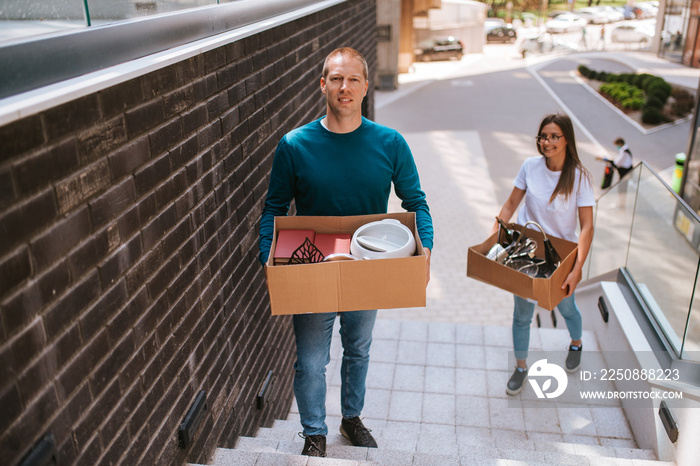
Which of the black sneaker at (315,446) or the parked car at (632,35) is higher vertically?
the black sneaker at (315,446)

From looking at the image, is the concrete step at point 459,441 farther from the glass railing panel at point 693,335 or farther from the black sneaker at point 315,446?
the glass railing panel at point 693,335

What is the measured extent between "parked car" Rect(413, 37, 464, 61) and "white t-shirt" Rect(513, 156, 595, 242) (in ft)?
102

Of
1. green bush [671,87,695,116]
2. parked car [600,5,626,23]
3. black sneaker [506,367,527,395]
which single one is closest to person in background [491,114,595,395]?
black sneaker [506,367,527,395]

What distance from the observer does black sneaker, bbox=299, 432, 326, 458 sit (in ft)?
10.3

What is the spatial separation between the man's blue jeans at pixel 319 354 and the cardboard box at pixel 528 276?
1.05 m

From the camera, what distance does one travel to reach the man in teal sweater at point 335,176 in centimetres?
282

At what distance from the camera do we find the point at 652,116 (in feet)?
63.7

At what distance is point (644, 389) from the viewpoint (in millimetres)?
4121

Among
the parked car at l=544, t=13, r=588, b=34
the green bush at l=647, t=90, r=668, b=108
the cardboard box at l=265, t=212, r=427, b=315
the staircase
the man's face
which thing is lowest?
the green bush at l=647, t=90, r=668, b=108

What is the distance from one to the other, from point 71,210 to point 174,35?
109 centimetres

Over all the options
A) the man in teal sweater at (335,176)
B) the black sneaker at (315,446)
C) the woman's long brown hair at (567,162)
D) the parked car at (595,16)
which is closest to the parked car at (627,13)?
the parked car at (595,16)

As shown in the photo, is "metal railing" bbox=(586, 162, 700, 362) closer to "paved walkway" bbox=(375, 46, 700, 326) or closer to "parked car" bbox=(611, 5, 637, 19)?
"paved walkway" bbox=(375, 46, 700, 326)

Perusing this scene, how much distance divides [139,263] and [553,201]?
280 centimetres

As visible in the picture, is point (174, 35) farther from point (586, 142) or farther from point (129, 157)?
point (586, 142)
